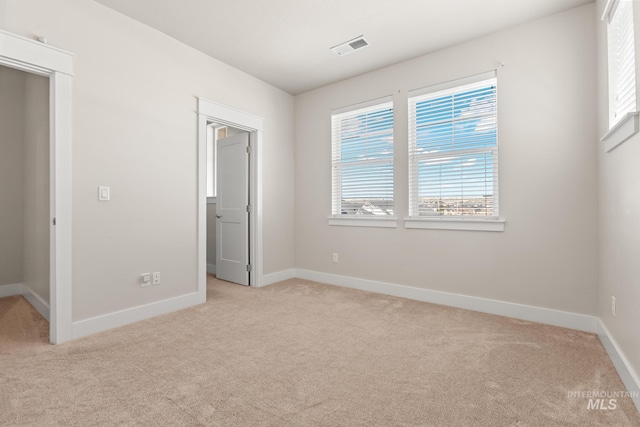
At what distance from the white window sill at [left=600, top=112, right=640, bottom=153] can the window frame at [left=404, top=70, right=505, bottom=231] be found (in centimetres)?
94

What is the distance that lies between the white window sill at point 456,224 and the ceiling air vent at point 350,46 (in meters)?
1.96

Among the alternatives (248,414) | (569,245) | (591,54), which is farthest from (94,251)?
(591,54)

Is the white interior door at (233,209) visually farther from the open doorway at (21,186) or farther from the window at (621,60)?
the window at (621,60)

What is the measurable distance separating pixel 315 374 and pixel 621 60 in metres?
2.81

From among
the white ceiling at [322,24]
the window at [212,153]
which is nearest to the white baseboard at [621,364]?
the white ceiling at [322,24]

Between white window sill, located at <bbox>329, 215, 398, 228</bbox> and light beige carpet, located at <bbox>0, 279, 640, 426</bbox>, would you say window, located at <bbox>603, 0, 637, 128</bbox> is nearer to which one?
light beige carpet, located at <bbox>0, 279, 640, 426</bbox>

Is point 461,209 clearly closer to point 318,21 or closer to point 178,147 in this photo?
point 318,21


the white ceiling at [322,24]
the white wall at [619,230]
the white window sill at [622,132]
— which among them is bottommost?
the white wall at [619,230]

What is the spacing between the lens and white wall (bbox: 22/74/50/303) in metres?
3.03

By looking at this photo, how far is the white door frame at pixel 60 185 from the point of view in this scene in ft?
7.90

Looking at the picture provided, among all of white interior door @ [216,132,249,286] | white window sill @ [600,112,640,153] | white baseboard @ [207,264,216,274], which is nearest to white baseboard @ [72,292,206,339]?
white interior door @ [216,132,249,286]

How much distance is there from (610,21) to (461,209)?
1.81m

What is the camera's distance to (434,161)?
352 centimetres

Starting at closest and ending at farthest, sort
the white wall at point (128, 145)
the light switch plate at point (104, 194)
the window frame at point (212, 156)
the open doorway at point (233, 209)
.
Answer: the white wall at point (128, 145) < the light switch plate at point (104, 194) < the open doorway at point (233, 209) < the window frame at point (212, 156)
